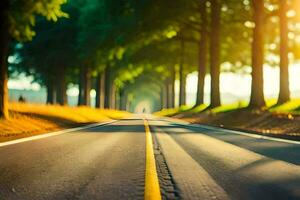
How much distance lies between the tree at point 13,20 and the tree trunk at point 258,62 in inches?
482

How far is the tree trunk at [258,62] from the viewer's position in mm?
27031

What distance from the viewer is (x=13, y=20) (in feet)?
63.3

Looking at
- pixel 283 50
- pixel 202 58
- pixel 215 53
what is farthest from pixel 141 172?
pixel 202 58

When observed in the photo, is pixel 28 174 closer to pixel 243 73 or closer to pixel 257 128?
pixel 257 128

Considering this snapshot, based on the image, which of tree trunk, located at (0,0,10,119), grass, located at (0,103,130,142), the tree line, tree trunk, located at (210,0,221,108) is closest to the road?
grass, located at (0,103,130,142)

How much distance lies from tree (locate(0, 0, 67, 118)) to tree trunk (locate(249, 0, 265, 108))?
1223 cm

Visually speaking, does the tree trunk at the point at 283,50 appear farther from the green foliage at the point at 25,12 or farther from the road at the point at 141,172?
the road at the point at 141,172

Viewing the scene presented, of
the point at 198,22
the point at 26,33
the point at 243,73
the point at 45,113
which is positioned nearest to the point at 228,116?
the point at 45,113

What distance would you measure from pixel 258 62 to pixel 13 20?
14243 millimetres

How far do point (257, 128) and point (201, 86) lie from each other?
23.0 m

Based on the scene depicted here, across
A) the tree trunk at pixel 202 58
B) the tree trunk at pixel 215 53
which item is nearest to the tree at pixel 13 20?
the tree trunk at pixel 215 53

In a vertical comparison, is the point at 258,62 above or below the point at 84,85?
above

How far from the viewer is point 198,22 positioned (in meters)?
42.1

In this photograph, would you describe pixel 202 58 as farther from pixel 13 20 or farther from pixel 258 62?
pixel 13 20
